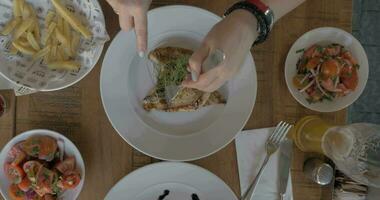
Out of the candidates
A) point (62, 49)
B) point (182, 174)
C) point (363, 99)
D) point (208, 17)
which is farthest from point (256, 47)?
point (363, 99)

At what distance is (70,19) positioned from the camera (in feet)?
2.85

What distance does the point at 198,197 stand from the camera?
0.99m

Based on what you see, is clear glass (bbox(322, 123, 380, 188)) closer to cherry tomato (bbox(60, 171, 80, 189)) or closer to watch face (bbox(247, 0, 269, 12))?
watch face (bbox(247, 0, 269, 12))

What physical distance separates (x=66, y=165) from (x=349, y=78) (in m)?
0.71

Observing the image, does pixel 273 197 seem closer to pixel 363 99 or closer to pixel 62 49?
pixel 62 49

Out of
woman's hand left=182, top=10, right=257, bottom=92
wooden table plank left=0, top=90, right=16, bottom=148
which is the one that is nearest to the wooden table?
wooden table plank left=0, top=90, right=16, bottom=148

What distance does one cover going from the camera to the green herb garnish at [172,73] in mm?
971

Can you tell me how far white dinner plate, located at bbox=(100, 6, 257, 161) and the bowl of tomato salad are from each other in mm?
133

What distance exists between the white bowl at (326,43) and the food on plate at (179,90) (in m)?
0.19

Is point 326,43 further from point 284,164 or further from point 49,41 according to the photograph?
point 49,41

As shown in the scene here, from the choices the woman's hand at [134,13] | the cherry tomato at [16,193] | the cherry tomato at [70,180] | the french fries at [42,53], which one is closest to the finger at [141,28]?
the woman's hand at [134,13]

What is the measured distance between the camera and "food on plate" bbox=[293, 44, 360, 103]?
1001 millimetres

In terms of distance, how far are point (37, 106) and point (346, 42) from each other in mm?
782

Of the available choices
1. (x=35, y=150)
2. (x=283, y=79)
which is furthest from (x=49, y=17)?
(x=283, y=79)
